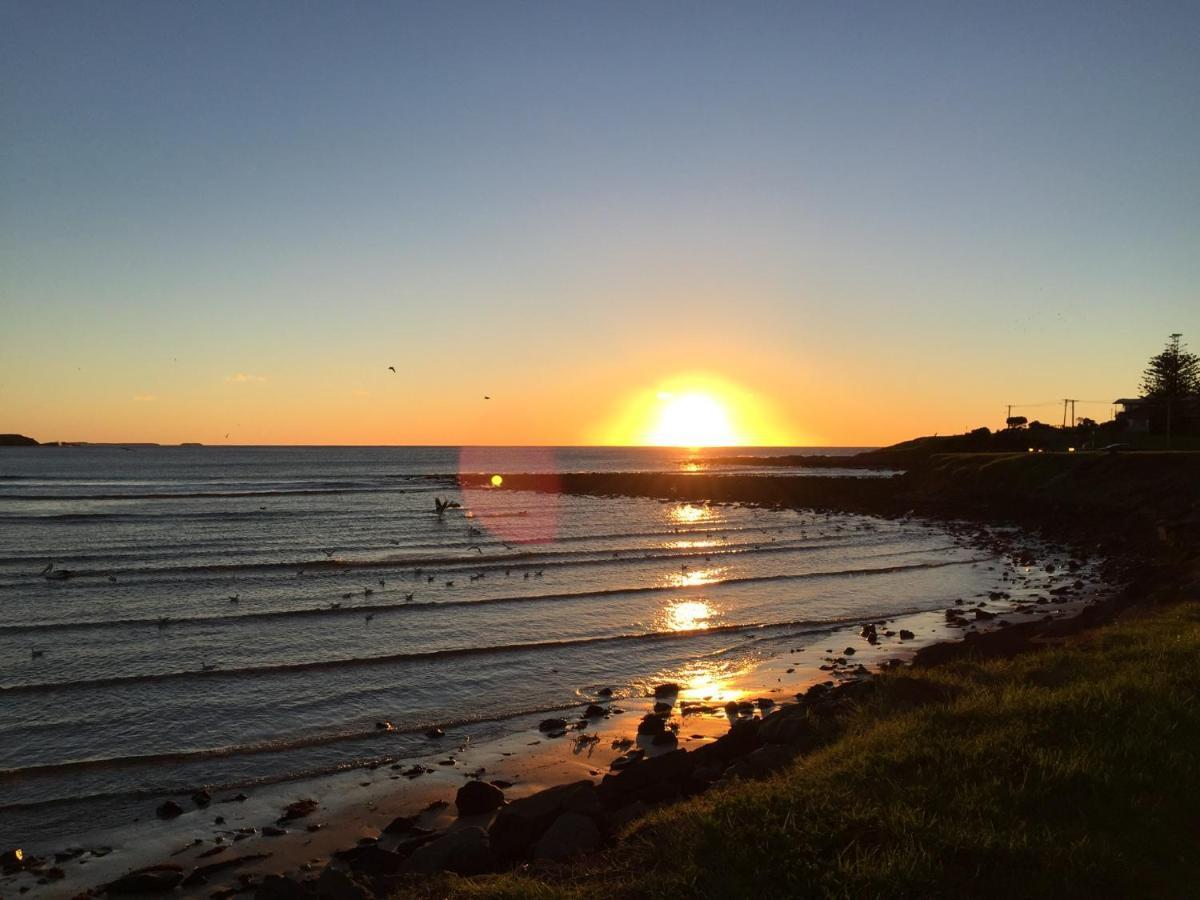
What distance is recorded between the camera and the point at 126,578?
29.8m

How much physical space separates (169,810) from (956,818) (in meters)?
9.66

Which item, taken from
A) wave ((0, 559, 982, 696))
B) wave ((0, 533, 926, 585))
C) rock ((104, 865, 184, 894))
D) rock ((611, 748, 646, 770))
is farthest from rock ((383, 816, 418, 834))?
wave ((0, 533, 926, 585))

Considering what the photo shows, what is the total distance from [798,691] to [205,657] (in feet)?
43.0

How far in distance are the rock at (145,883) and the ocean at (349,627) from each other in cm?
190

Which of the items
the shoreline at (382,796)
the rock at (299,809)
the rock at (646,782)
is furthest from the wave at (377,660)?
the rock at (646,782)

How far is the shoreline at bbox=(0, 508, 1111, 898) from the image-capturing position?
952cm

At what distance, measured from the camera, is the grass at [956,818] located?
6223 millimetres

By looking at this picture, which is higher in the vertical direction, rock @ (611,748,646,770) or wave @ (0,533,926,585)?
wave @ (0,533,926,585)

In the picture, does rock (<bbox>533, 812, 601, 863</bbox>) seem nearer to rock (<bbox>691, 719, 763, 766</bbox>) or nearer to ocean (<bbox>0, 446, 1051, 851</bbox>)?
rock (<bbox>691, 719, 763, 766</bbox>)

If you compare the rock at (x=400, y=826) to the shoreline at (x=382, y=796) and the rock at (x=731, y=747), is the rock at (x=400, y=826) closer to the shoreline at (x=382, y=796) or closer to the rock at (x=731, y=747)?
the shoreline at (x=382, y=796)

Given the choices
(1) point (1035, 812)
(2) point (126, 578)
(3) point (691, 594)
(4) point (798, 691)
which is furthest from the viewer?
(2) point (126, 578)

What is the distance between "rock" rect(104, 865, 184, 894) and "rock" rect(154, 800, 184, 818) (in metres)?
1.81

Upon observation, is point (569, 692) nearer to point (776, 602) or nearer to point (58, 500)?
point (776, 602)

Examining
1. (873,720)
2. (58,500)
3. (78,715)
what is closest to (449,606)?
(78,715)
